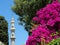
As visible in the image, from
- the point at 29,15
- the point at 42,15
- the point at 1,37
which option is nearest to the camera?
the point at 42,15

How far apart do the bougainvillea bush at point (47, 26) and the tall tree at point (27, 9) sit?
6.74 m

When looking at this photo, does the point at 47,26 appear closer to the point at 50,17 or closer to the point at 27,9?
the point at 50,17

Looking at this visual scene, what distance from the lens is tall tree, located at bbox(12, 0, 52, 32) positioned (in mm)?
23844

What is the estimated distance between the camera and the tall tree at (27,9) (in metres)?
23.8

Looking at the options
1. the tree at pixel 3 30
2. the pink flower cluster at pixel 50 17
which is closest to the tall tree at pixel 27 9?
the pink flower cluster at pixel 50 17

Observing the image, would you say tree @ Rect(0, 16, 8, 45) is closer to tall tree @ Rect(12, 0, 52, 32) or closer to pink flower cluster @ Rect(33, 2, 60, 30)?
tall tree @ Rect(12, 0, 52, 32)

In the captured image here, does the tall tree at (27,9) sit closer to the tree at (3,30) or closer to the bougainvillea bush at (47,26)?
the bougainvillea bush at (47,26)

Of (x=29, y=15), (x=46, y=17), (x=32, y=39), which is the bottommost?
(x=32, y=39)

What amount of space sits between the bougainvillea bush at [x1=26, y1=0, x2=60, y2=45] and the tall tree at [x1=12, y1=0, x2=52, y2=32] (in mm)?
6736

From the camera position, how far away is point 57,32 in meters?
15.7

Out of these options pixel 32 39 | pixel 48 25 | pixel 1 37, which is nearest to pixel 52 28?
pixel 48 25

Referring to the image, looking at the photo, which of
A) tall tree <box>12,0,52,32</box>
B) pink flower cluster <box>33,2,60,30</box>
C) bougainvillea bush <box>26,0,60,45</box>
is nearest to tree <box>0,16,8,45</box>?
tall tree <box>12,0,52,32</box>

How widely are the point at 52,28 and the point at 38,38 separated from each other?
3.48 ft

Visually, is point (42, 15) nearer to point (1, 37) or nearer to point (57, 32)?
point (57, 32)
